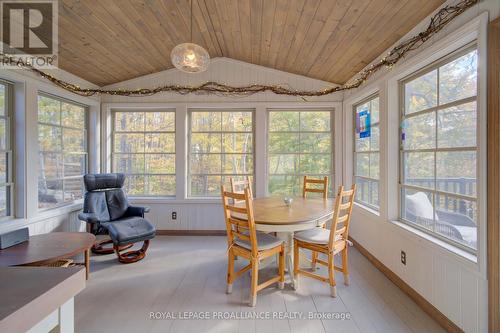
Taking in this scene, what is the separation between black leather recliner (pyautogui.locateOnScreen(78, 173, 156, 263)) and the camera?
3.00 metres

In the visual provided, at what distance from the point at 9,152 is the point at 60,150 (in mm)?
702

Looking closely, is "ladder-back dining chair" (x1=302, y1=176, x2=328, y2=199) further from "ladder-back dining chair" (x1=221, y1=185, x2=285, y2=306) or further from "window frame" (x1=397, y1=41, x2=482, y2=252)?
"ladder-back dining chair" (x1=221, y1=185, x2=285, y2=306)

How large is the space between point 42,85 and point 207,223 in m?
2.87

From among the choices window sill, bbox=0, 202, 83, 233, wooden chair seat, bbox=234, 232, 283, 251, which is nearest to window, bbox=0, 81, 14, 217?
window sill, bbox=0, 202, 83, 233

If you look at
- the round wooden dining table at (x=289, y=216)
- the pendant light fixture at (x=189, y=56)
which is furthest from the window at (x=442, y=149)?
the pendant light fixture at (x=189, y=56)

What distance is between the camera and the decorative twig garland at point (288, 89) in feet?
6.24

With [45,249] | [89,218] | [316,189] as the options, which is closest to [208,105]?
[316,189]

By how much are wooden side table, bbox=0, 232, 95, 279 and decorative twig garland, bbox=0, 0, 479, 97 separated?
6.22 ft

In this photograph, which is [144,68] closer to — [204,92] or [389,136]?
[204,92]

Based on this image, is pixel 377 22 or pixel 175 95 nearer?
pixel 377 22

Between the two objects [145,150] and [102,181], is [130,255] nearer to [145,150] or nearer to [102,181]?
[102,181]

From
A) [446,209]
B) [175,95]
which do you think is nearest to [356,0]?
[446,209]

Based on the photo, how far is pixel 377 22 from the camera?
7.58 feet

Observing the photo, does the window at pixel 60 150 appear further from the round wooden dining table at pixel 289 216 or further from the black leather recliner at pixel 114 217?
the round wooden dining table at pixel 289 216
